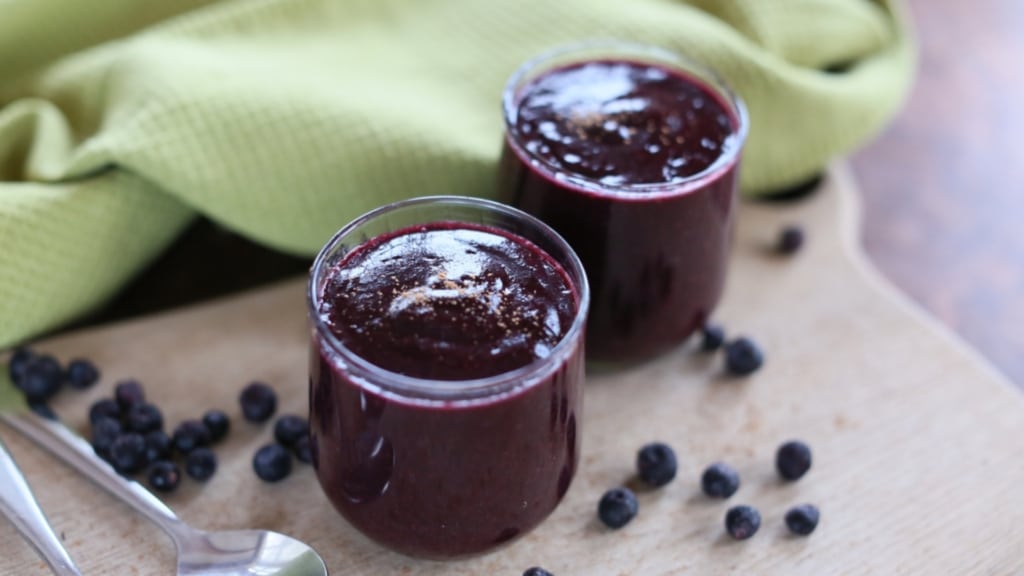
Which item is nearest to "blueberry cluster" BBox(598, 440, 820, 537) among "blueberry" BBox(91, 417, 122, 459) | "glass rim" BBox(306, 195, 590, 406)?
"glass rim" BBox(306, 195, 590, 406)

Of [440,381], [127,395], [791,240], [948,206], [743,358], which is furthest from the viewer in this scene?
[948,206]

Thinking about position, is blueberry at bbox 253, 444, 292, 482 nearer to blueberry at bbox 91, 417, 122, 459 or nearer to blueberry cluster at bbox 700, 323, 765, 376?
blueberry at bbox 91, 417, 122, 459

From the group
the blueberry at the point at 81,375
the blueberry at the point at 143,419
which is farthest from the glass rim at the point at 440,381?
the blueberry at the point at 81,375

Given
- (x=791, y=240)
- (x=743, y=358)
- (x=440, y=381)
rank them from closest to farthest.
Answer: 1. (x=440, y=381)
2. (x=743, y=358)
3. (x=791, y=240)

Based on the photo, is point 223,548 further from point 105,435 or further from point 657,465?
point 657,465

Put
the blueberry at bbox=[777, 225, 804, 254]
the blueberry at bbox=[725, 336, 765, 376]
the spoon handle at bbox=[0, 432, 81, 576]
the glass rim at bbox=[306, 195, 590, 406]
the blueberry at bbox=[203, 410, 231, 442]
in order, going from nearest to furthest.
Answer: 1. the glass rim at bbox=[306, 195, 590, 406]
2. the spoon handle at bbox=[0, 432, 81, 576]
3. the blueberry at bbox=[203, 410, 231, 442]
4. the blueberry at bbox=[725, 336, 765, 376]
5. the blueberry at bbox=[777, 225, 804, 254]

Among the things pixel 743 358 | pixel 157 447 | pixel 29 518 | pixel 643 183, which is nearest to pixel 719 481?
pixel 743 358
